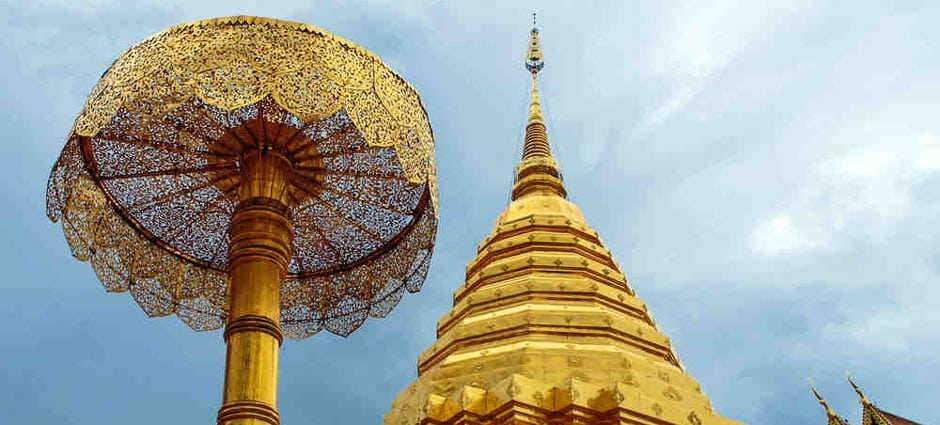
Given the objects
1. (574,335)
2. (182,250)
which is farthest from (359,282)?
(574,335)

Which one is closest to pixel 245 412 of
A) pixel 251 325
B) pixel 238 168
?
pixel 251 325

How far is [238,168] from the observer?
40.2 ft

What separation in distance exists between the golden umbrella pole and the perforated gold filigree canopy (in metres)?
0.39

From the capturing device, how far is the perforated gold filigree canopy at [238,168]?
1126cm

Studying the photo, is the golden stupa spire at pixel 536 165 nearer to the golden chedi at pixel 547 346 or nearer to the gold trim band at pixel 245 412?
the golden chedi at pixel 547 346

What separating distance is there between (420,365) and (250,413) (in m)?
10.1

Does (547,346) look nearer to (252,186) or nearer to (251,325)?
(252,186)

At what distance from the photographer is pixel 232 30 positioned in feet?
37.8

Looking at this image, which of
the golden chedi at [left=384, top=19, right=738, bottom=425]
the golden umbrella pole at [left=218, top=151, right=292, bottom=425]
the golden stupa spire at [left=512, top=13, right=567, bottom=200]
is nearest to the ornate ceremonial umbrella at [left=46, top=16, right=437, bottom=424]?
the golden umbrella pole at [left=218, top=151, right=292, bottom=425]

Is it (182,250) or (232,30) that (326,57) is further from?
(182,250)

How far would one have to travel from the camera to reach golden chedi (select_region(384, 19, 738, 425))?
16.5 metres

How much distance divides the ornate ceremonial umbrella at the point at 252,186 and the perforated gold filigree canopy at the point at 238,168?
0.02m

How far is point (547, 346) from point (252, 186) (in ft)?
25.6

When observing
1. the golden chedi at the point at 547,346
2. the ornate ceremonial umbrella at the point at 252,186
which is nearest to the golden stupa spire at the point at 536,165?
the golden chedi at the point at 547,346
